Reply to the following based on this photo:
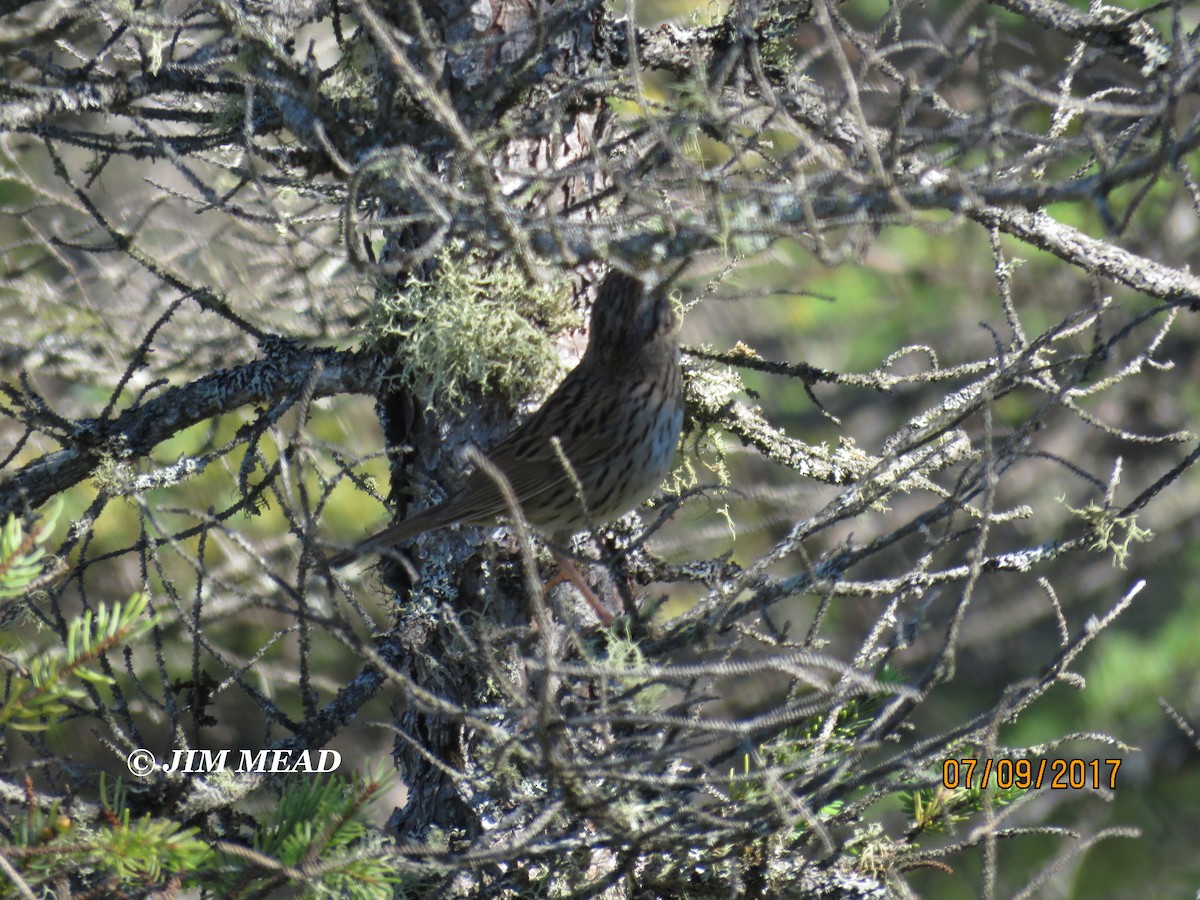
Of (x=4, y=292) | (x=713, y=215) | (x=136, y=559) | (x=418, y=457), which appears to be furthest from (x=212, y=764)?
(x=4, y=292)

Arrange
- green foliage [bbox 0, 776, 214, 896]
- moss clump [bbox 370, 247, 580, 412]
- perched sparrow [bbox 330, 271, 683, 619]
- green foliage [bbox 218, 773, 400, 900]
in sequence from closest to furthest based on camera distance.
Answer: green foliage [bbox 0, 776, 214, 896] < green foliage [bbox 218, 773, 400, 900] < moss clump [bbox 370, 247, 580, 412] < perched sparrow [bbox 330, 271, 683, 619]

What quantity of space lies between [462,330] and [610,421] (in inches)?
22.5

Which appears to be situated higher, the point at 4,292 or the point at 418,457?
the point at 4,292

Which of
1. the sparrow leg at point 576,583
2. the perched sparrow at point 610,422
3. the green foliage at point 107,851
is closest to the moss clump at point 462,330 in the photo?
the perched sparrow at point 610,422

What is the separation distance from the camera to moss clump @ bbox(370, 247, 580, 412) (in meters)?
2.99

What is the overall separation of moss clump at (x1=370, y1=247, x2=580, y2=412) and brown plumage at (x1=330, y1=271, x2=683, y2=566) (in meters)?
0.15

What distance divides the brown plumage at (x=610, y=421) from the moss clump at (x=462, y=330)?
0.15 metres

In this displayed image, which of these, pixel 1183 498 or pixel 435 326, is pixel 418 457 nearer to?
pixel 435 326

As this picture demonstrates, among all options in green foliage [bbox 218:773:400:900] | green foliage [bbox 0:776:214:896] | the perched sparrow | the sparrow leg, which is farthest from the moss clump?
green foliage [bbox 0:776:214:896]

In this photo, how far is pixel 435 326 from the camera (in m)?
2.98

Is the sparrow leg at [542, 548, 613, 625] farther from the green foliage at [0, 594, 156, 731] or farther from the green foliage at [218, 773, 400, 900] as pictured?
the green foliage at [0, 594, 156, 731]

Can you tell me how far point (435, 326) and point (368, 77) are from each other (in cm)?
74

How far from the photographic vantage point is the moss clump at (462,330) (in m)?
2.99

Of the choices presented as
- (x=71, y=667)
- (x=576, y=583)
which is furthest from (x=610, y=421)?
(x=71, y=667)
